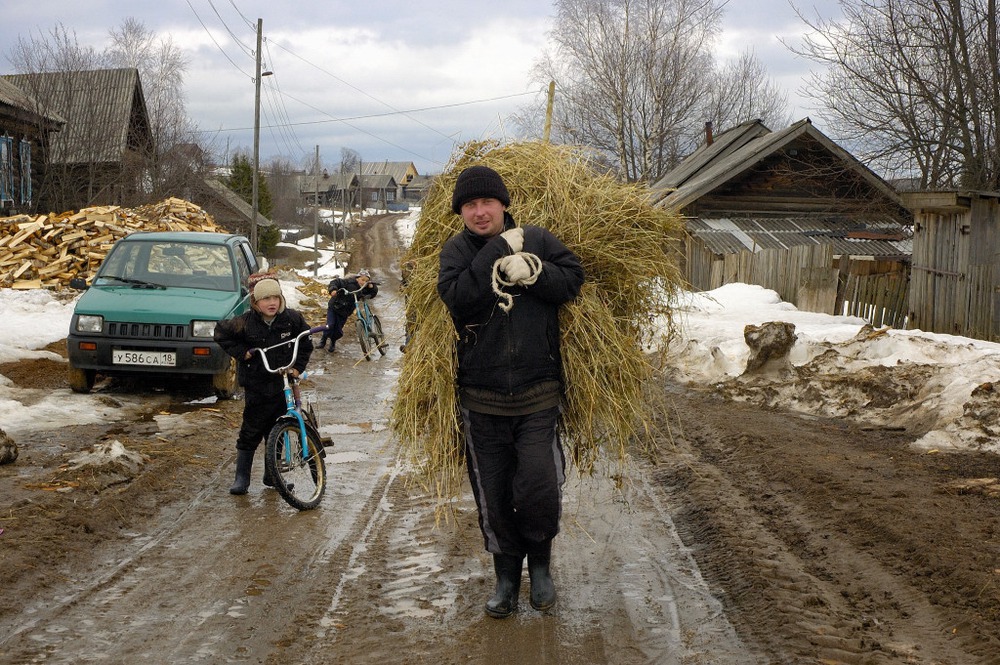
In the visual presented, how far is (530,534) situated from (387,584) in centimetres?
95

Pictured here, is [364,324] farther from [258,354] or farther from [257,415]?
[258,354]

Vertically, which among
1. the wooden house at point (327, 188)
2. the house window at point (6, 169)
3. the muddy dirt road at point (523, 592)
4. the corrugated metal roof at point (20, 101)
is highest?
the wooden house at point (327, 188)

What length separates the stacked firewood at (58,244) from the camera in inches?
774

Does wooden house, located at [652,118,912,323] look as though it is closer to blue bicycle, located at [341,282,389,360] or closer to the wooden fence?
the wooden fence

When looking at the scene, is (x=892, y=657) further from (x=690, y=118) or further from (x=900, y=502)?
(x=690, y=118)

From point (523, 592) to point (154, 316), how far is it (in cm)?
651

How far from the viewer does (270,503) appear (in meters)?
6.36

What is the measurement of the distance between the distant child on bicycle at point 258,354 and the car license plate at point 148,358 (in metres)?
3.33

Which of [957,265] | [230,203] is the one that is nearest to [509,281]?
[957,265]

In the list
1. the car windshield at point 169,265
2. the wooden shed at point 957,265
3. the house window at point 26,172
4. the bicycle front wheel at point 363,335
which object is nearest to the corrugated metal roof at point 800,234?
the wooden shed at point 957,265

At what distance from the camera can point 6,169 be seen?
82.7 feet

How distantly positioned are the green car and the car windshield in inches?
0.4

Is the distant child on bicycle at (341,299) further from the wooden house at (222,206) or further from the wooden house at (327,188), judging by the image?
the wooden house at (327,188)

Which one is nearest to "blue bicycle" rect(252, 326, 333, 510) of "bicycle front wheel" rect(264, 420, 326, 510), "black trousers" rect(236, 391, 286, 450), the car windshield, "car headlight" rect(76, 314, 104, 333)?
"bicycle front wheel" rect(264, 420, 326, 510)
